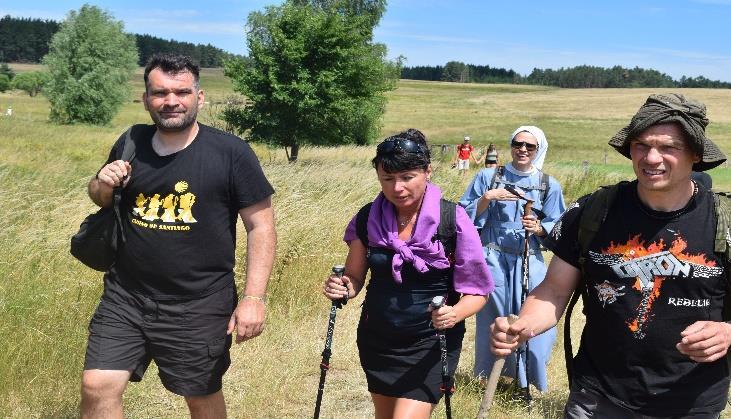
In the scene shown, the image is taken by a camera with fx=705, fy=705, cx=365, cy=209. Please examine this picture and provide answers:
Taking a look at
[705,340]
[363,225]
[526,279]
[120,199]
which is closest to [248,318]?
[363,225]

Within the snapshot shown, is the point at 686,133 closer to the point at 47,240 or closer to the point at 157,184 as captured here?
the point at 157,184

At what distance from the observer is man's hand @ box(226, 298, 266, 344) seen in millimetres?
3012

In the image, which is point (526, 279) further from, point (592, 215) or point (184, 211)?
point (184, 211)

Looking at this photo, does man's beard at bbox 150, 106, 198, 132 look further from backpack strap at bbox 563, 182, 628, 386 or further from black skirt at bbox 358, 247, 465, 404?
backpack strap at bbox 563, 182, 628, 386

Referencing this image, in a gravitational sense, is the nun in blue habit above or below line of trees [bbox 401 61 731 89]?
below

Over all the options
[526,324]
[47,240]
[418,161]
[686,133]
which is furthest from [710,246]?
[47,240]

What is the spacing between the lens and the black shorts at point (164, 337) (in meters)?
2.97

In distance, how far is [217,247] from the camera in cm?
303

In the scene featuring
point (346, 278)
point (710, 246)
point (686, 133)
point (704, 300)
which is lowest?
point (346, 278)

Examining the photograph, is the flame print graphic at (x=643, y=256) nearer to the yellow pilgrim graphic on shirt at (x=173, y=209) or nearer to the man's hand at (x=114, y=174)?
the yellow pilgrim graphic on shirt at (x=173, y=209)

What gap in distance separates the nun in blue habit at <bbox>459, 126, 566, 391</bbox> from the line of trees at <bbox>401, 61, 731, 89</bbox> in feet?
412

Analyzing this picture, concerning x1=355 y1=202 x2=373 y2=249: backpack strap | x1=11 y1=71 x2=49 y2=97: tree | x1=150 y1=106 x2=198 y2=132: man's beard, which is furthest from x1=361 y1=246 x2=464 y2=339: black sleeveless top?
x1=11 y1=71 x2=49 y2=97: tree

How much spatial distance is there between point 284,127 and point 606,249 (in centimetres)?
2137

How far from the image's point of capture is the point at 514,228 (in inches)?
186
